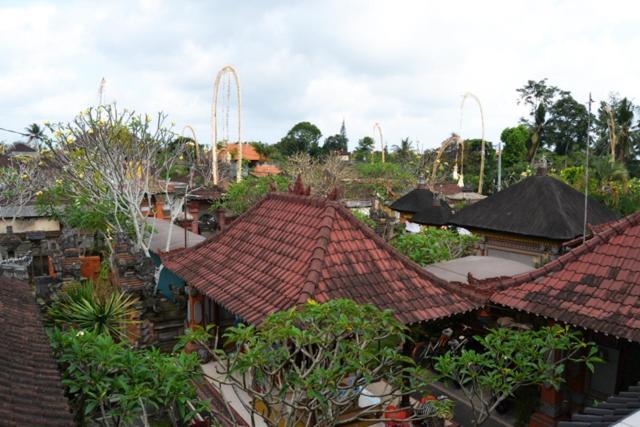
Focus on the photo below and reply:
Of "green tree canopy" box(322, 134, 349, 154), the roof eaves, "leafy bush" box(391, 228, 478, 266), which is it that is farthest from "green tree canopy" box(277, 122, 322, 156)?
the roof eaves

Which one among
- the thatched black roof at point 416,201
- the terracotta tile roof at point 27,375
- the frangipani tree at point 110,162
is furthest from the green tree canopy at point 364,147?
the terracotta tile roof at point 27,375

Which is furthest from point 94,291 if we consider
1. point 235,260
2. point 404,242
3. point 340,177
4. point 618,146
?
point 618,146

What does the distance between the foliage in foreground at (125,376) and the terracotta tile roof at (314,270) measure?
69.5 inches

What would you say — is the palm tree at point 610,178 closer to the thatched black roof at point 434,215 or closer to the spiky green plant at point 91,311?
the thatched black roof at point 434,215

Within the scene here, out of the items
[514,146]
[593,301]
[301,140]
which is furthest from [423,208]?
[301,140]

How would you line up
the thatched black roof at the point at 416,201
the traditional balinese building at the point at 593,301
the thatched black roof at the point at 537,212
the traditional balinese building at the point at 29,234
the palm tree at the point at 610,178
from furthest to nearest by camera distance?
the thatched black roof at the point at 416,201 → the palm tree at the point at 610,178 → the traditional balinese building at the point at 29,234 → the thatched black roof at the point at 537,212 → the traditional balinese building at the point at 593,301

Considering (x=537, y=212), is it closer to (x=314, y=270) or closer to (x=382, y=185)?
(x=314, y=270)

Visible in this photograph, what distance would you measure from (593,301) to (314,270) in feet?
13.9

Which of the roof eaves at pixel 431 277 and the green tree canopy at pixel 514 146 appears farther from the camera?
the green tree canopy at pixel 514 146

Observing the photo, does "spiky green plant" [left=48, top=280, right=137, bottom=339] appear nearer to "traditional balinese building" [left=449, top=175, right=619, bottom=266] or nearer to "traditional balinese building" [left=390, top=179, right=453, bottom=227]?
"traditional balinese building" [left=449, top=175, right=619, bottom=266]

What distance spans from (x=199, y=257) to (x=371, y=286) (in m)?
4.27

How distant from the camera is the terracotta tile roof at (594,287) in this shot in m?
6.81

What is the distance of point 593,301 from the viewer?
7.23 m

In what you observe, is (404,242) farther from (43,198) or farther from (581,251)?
(43,198)
